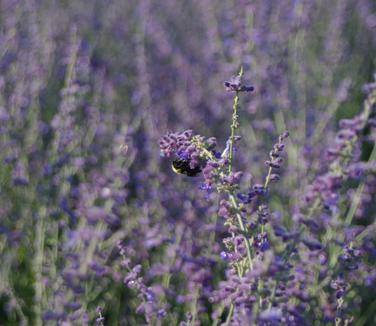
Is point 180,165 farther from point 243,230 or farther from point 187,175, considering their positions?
point 243,230

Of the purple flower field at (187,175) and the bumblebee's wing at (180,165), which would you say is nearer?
the purple flower field at (187,175)

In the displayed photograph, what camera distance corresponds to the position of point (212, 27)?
5.30m

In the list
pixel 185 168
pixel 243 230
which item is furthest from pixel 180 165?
pixel 243 230

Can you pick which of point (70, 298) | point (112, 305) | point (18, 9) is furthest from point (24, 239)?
point (18, 9)

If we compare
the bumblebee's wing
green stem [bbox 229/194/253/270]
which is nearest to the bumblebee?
the bumblebee's wing

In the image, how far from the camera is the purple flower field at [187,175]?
179 centimetres

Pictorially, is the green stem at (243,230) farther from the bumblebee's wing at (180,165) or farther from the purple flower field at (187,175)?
the bumblebee's wing at (180,165)

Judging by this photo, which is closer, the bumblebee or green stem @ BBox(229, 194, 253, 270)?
green stem @ BBox(229, 194, 253, 270)

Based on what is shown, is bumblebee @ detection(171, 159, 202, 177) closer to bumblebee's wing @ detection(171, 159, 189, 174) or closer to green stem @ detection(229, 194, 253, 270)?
bumblebee's wing @ detection(171, 159, 189, 174)

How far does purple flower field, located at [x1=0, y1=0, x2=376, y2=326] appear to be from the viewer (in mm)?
1791

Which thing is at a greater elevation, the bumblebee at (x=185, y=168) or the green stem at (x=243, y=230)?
the bumblebee at (x=185, y=168)

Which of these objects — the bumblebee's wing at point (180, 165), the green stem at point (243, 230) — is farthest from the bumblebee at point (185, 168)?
the green stem at point (243, 230)

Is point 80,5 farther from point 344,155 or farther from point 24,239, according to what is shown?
point 344,155

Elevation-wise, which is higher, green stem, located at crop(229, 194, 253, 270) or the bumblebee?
the bumblebee
